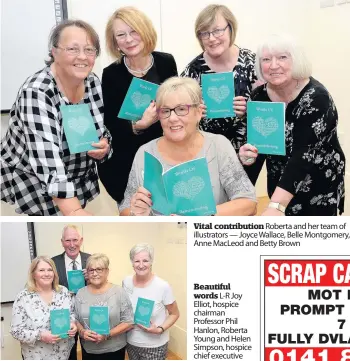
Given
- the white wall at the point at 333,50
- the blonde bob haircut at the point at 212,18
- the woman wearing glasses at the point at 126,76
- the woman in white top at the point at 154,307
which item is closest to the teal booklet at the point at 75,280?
the woman in white top at the point at 154,307

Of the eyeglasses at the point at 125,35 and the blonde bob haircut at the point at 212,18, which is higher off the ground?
the blonde bob haircut at the point at 212,18

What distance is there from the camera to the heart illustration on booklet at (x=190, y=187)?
4.82ft

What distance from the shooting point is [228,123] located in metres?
1.53

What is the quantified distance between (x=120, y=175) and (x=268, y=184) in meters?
0.44

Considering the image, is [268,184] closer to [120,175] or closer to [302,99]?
[302,99]

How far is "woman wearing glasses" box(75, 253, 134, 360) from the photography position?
155 centimetres

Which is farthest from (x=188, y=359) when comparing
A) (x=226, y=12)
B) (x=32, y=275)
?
(x=226, y=12)

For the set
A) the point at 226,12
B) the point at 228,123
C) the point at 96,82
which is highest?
the point at 226,12

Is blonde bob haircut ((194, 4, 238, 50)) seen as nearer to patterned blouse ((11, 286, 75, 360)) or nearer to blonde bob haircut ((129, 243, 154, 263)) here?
blonde bob haircut ((129, 243, 154, 263))

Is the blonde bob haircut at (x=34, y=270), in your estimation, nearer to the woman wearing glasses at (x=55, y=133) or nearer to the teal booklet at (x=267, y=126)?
the woman wearing glasses at (x=55, y=133)

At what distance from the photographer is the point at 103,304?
5.11ft

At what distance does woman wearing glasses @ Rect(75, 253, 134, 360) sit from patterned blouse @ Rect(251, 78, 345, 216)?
542mm

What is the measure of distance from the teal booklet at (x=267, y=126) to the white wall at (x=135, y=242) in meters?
0.34

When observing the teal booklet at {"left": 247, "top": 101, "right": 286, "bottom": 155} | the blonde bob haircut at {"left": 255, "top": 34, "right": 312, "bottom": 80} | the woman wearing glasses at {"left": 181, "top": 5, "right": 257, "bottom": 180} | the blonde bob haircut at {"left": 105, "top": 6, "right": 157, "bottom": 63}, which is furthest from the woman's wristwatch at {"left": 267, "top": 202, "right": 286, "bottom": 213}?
the blonde bob haircut at {"left": 105, "top": 6, "right": 157, "bottom": 63}
